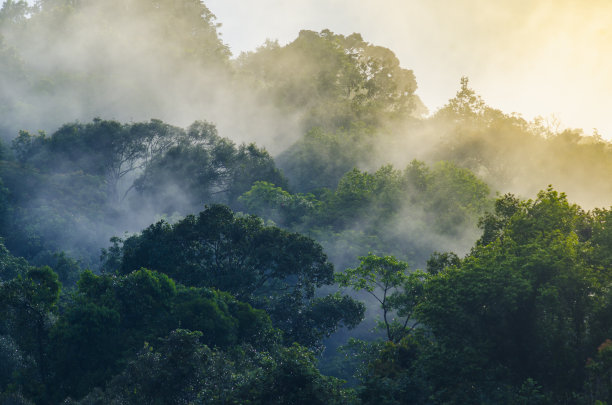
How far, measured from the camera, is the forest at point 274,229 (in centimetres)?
2127

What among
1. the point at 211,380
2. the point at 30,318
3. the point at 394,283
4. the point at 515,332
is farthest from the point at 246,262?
the point at 515,332

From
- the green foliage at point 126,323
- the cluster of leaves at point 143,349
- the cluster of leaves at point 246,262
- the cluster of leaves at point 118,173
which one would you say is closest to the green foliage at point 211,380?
the cluster of leaves at point 143,349

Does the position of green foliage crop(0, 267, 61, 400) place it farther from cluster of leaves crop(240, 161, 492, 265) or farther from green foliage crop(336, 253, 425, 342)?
cluster of leaves crop(240, 161, 492, 265)

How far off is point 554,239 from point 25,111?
5944 centimetres

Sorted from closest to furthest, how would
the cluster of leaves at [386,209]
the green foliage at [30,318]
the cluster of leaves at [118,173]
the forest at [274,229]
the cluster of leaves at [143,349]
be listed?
the cluster of leaves at [143,349] < the forest at [274,229] < the green foliage at [30,318] < the cluster of leaves at [386,209] < the cluster of leaves at [118,173]

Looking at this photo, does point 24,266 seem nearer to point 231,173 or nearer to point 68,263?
point 68,263

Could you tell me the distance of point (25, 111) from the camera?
→ 68062 millimetres

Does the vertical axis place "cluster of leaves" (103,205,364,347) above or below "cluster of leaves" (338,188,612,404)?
above

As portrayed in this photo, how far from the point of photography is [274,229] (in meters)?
35.5

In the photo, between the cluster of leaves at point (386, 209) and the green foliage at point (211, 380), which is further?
the cluster of leaves at point (386, 209)

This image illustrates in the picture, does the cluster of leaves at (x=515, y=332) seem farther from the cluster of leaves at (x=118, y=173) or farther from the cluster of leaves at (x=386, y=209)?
the cluster of leaves at (x=118, y=173)

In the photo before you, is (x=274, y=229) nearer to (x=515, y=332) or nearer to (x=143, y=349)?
(x=143, y=349)

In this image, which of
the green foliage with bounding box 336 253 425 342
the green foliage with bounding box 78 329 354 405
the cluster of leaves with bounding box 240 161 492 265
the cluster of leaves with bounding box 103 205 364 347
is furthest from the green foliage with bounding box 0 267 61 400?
the cluster of leaves with bounding box 240 161 492 265

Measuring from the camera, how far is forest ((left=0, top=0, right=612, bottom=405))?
21266 mm
